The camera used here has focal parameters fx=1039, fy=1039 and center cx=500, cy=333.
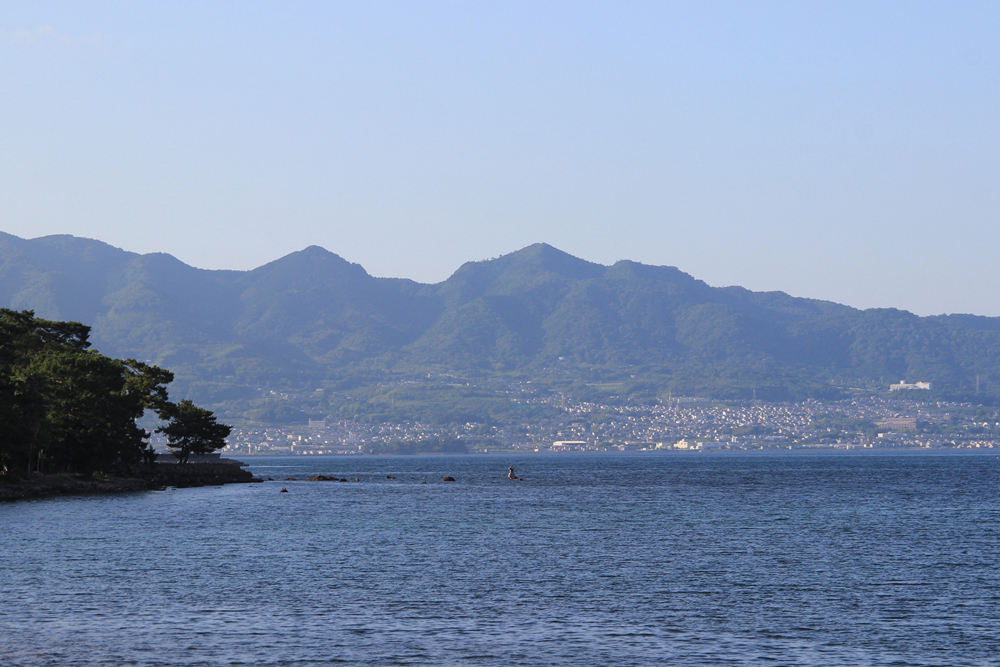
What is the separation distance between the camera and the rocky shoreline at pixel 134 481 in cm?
10356

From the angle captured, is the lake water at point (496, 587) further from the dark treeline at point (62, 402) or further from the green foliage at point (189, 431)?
the green foliage at point (189, 431)

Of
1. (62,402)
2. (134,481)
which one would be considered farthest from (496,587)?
(134,481)

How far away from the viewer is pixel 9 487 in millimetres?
101125

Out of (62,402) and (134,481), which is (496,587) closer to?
(62,402)

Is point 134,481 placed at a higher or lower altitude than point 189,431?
lower

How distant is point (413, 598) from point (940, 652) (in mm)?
20390

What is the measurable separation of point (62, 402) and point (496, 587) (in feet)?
269

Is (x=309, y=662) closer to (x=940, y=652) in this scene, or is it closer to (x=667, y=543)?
(x=940, y=652)

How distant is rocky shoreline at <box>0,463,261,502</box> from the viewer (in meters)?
104

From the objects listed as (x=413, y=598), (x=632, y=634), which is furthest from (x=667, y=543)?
(x=632, y=634)

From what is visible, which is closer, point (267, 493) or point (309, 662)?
point (309, 662)

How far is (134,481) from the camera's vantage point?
127438 millimetres

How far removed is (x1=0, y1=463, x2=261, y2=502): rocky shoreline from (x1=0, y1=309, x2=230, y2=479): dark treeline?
7.52 ft

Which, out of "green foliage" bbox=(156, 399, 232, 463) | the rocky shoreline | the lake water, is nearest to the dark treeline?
the rocky shoreline
